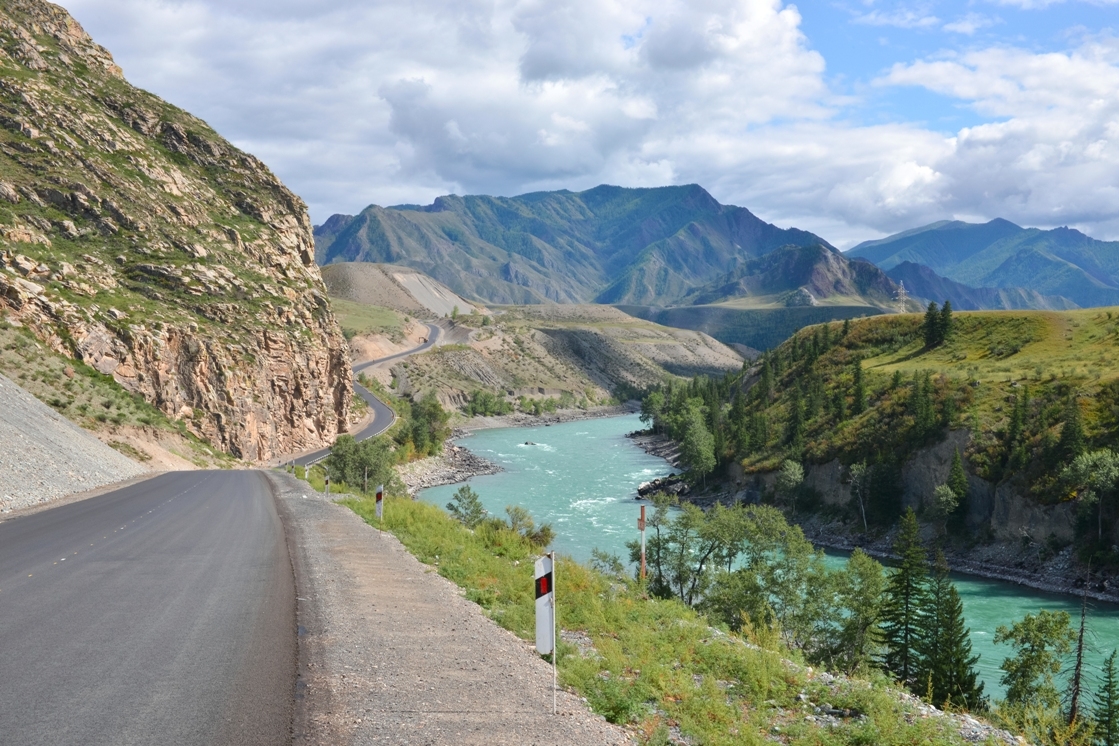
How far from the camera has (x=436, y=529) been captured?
23.1m

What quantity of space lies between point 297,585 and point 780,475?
59979mm

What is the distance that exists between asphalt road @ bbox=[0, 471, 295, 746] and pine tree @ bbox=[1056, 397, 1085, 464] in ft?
171

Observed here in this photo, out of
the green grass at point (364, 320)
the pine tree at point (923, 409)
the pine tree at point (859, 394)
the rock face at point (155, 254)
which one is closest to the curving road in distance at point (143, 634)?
the rock face at point (155, 254)

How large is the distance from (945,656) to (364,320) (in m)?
171

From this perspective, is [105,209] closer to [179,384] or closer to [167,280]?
[167,280]

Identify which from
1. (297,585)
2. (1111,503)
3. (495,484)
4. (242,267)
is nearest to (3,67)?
(242,267)

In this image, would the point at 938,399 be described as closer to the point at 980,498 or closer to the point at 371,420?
the point at 980,498

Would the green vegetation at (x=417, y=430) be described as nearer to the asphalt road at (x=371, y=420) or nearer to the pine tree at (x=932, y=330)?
the asphalt road at (x=371, y=420)

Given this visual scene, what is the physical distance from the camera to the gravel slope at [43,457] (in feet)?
82.4

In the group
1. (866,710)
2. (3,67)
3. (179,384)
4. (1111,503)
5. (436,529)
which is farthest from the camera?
(3,67)

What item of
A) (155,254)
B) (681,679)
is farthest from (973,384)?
(155,254)

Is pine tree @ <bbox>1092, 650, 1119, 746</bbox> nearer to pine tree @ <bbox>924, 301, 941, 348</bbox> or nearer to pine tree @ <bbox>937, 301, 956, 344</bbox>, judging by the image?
pine tree @ <bbox>924, 301, 941, 348</bbox>

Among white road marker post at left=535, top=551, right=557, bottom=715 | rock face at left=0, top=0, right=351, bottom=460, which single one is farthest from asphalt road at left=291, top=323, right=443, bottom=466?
white road marker post at left=535, top=551, right=557, bottom=715

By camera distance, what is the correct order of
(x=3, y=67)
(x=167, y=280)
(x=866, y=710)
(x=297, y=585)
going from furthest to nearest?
(x=3, y=67) < (x=167, y=280) < (x=297, y=585) < (x=866, y=710)
